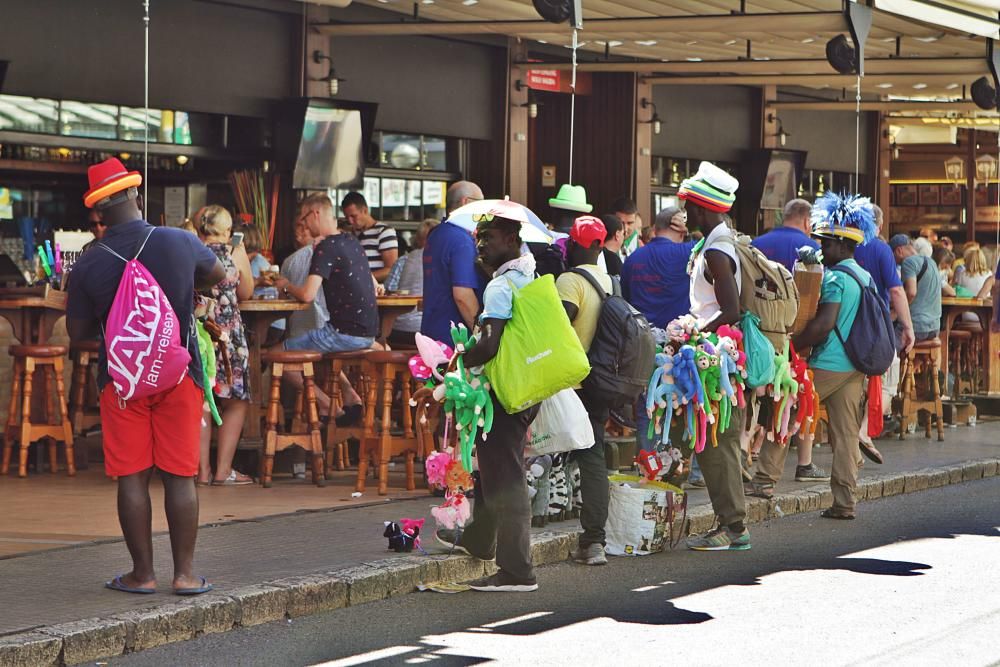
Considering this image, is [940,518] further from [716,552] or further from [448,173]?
[448,173]

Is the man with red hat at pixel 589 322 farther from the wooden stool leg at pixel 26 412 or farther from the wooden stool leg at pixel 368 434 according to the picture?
the wooden stool leg at pixel 26 412

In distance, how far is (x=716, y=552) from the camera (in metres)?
9.25

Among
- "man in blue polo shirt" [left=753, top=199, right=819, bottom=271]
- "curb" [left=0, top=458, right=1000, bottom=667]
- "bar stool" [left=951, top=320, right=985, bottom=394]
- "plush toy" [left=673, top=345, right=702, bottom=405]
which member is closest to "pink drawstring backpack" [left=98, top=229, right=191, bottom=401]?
"curb" [left=0, top=458, right=1000, bottom=667]

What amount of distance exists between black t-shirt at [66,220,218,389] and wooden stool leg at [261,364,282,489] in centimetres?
337

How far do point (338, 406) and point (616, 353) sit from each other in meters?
3.33

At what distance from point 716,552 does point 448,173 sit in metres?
10.9

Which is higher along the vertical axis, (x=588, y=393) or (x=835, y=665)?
(x=588, y=393)

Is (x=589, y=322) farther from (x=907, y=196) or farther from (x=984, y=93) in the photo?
(x=907, y=196)

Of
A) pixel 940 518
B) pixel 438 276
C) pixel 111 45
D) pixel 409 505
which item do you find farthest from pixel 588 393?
pixel 111 45

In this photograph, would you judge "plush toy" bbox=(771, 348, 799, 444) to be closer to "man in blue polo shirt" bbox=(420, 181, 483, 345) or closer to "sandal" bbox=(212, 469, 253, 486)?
"man in blue polo shirt" bbox=(420, 181, 483, 345)

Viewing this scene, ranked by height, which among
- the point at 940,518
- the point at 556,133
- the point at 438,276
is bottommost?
the point at 940,518

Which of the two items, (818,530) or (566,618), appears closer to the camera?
(566,618)

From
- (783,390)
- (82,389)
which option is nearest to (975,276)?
(783,390)

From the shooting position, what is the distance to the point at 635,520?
898cm
